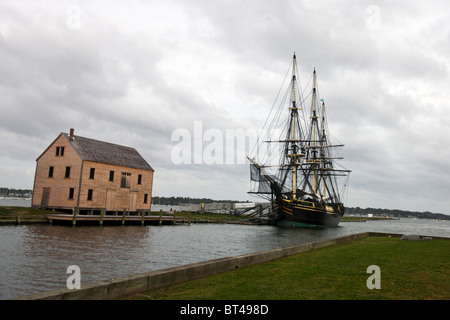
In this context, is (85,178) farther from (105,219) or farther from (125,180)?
(125,180)

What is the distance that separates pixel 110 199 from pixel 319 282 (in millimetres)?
42227

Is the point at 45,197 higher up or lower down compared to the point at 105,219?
higher up

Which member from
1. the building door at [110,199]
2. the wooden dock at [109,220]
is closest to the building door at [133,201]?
the wooden dock at [109,220]

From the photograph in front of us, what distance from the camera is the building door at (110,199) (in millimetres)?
47378

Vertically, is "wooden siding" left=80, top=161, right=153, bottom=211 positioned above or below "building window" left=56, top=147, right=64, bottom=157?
below

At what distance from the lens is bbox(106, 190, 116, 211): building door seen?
155 feet

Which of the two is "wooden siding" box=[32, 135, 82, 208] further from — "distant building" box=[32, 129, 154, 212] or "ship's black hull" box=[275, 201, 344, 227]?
"ship's black hull" box=[275, 201, 344, 227]

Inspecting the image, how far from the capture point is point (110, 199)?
157 feet

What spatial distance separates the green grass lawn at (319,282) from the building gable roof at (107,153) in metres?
38.2

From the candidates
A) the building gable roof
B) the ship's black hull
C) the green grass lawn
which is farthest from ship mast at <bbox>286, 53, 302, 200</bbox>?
the green grass lawn

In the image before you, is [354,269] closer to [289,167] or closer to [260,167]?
[260,167]

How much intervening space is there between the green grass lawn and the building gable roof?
38220mm

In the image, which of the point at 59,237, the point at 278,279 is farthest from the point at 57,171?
the point at 278,279

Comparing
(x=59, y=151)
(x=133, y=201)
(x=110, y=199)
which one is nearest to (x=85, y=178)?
(x=110, y=199)
